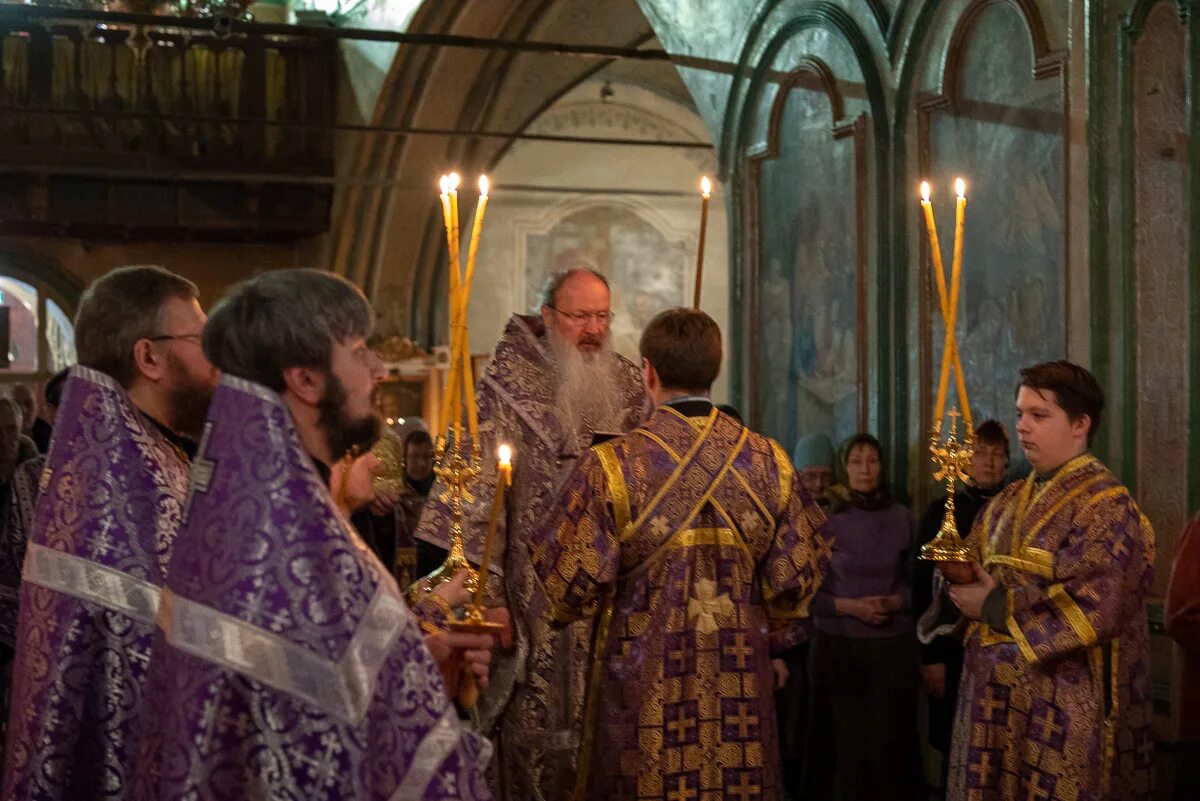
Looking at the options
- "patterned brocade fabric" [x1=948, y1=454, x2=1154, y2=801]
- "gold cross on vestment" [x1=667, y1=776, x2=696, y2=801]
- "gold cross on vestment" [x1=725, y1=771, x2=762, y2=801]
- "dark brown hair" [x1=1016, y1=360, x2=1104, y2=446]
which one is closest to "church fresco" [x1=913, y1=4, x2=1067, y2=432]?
"dark brown hair" [x1=1016, y1=360, x2=1104, y2=446]

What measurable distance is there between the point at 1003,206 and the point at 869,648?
202 cm

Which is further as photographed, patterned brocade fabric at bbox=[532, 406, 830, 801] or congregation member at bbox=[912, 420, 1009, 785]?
congregation member at bbox=[912, 420, 1009, 785]

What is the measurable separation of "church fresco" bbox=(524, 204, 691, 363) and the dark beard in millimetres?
17162

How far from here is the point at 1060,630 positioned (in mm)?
4164

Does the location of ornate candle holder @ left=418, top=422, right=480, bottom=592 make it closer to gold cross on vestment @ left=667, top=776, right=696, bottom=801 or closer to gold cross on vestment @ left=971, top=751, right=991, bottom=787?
gold cross on vestment @ left=667, top=776, right=696, bottom=801

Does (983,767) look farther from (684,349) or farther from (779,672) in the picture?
(684,349)

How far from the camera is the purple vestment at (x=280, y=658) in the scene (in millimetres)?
2223

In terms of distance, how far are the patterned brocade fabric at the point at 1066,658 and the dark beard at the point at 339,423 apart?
2418 millimetres

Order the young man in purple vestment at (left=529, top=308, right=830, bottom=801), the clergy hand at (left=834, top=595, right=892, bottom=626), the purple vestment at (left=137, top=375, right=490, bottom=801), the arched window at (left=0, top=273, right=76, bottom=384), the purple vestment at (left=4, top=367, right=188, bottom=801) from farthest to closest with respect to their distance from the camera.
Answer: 1. the arched window at (left=0, top=273, right=76, bottom=384)
2. the clergy hand at (left=834, top=595, right=892, bottom=626)
3. the young man in purple vestment at (left=529, top=308, right=830, bottom=801)
4. the purple vestment at (left=4, top=367, right=188, bottom=801)
5. the purple vestment at (left=137, top=375, right=490, bottom=801)

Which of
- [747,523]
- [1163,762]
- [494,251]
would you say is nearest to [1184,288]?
[1163,762]

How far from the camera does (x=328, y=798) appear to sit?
7.23ft

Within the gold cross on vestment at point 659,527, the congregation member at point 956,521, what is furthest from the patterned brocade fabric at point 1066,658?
the congregation member at point 956,521

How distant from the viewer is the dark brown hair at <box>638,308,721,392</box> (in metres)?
4.16

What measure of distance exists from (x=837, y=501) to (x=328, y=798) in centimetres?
488
